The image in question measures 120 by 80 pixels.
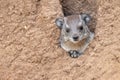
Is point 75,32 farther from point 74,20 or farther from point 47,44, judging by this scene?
point 47,44

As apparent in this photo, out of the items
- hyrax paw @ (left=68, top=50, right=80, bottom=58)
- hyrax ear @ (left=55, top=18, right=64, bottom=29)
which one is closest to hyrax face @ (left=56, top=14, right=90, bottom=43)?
hyrax ear @ (left=55, top=18, right=64, bottom=29)

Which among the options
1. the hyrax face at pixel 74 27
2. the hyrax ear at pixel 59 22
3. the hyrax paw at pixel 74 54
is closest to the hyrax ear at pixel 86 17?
the hyrax face at pixel 74 27

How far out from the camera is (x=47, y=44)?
195 inches

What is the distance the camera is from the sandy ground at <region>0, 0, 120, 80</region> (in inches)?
192

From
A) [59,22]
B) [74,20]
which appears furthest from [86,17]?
[59,22]

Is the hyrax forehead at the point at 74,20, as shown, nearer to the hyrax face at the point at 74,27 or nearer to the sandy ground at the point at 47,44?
the hyrax face at the point at 74,27

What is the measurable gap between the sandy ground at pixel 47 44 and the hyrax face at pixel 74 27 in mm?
94

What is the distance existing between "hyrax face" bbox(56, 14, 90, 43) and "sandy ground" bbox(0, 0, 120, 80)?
94 mm

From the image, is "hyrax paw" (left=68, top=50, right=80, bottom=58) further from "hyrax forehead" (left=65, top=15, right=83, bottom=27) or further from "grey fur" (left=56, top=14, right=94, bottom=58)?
"hyrax forehead" (left=65, top=15, right=83, bottom=27)

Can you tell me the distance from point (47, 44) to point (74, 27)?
0.34m

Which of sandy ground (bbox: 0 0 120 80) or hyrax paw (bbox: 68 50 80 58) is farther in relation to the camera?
hyrax paw (bbox: 68 50 80 58)

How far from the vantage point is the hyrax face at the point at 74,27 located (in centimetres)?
504

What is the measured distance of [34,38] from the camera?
16.2ft

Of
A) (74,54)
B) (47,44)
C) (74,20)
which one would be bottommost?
(74,54)
